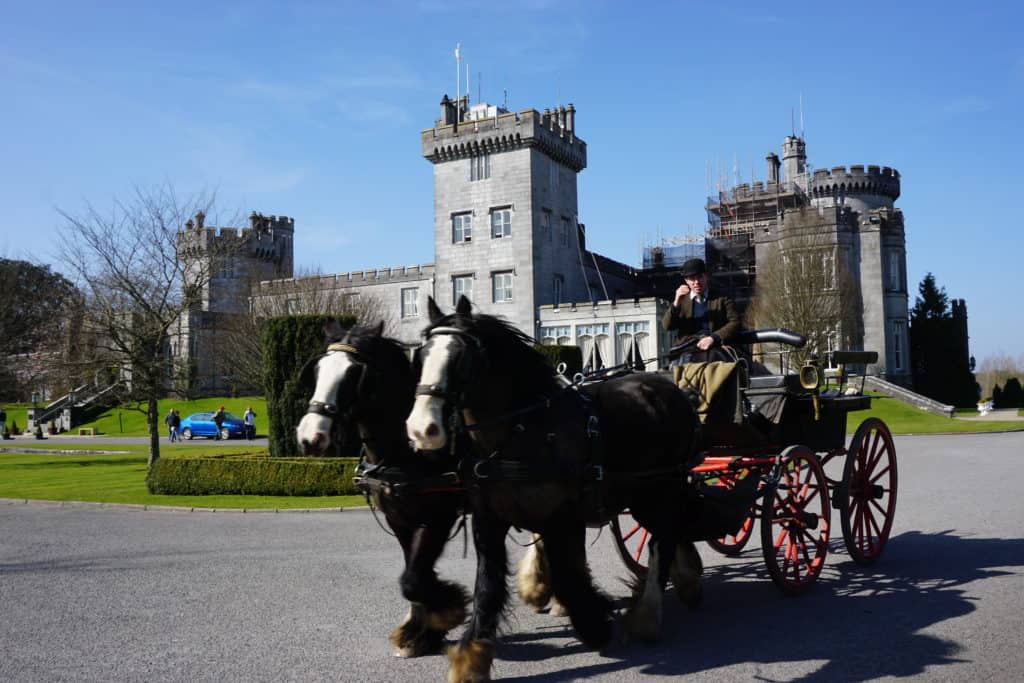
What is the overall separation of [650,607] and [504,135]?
46.1 meters

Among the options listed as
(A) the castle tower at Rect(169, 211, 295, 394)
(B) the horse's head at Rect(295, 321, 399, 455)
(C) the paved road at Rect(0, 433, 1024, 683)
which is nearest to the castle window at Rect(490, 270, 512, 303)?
(A) the castle tower at Rect(169, 211, 295, 394)

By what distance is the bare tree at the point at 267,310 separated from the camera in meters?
47.8

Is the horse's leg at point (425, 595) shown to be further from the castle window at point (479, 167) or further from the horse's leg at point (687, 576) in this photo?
the castle window at point (479, 167)

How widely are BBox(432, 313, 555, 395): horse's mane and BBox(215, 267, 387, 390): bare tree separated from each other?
4211cm

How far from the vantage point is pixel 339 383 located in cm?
524

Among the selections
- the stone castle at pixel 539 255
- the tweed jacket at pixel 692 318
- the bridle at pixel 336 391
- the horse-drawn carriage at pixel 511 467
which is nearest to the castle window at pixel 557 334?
the stone castle at pixel 539 255

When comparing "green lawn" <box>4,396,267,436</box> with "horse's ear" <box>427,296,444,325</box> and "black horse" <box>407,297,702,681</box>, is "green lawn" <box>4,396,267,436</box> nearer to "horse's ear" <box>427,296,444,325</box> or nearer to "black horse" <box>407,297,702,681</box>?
"black horse" <box>407,297,702,681</box>

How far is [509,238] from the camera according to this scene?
1972 inches

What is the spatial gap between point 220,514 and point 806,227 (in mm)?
41501

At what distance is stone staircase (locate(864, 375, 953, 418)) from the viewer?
130ft

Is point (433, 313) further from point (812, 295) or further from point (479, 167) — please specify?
point (479, 167)

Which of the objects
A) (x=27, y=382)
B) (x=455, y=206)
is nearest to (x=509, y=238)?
(x=455, y=206)

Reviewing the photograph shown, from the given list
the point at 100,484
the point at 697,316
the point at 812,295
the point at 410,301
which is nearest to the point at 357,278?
the point at 410,301

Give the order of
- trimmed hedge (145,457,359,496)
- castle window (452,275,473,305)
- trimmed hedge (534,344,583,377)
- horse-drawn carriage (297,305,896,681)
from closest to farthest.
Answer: horse-drawn carriage (297,305,896,681)
trimmed hedge (145,457,359,496)
trimmed hedge (534,344,583,377)
castle window (452,275,473,305)
